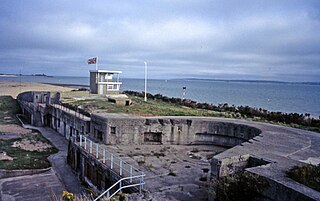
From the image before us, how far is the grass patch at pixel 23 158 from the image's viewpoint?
14168 mm

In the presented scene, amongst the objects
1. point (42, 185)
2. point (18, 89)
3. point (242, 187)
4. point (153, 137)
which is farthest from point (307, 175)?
point (18, 89)

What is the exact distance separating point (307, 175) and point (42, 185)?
10.2 metres

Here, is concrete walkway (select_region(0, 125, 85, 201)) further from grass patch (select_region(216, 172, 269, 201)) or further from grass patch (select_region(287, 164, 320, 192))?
grass patch (select_region(287, 164, 320, 192))

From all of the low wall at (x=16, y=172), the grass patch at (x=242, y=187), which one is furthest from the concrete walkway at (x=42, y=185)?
the grass patch at (x=242, y=187)

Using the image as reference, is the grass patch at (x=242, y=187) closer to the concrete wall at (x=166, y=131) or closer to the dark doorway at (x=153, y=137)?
the concrete wall at (x=166, y=131)

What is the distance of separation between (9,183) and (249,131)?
35.9ft

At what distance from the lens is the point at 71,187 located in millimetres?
12086

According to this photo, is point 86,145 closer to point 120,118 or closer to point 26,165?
point 120,118

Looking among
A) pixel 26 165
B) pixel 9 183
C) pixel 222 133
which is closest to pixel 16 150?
pixel 26 165

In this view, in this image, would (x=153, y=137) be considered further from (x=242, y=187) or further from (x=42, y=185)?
(x=242, y=187)

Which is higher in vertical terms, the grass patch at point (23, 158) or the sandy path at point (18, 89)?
the sandy path at point (18, 89)

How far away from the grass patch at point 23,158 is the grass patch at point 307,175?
38.5 ft

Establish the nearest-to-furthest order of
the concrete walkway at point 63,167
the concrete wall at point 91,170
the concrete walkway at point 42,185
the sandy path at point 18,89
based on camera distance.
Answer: the concrete wall at point 91,170
the concrete walkway at point 42,185
the concrete walkway at point 63,167
the sandy path at point 18,89

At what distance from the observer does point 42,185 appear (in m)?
12.2
